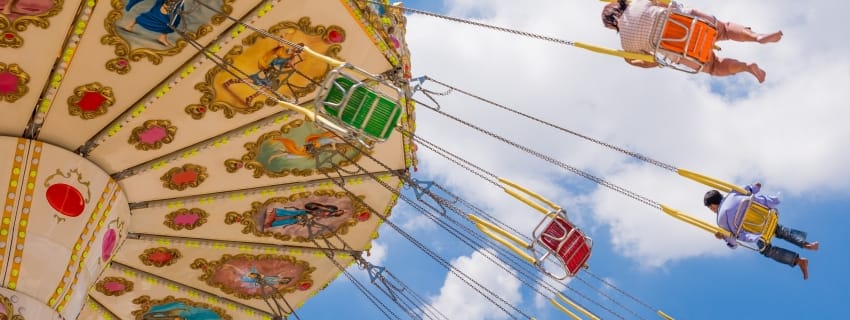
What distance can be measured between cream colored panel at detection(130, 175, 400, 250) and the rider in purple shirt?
4.93 m

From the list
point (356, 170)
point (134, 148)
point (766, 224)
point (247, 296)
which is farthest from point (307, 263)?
point (766, 224)

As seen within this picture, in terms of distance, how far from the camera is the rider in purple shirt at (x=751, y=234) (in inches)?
348

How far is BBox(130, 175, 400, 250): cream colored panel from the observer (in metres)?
12.3

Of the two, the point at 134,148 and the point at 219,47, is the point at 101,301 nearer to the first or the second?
the point at 134,148

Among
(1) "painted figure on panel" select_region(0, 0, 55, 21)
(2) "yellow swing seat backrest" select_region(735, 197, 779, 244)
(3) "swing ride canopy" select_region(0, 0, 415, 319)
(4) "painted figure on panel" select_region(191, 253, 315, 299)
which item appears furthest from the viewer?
(4) "painted figure on panel" select_region(191, 253, 315, 299)

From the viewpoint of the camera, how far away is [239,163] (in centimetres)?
1195

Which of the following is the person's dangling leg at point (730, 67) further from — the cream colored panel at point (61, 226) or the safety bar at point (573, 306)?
the cream colored panel at point (61, 226)

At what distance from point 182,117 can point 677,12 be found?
19.0 ft

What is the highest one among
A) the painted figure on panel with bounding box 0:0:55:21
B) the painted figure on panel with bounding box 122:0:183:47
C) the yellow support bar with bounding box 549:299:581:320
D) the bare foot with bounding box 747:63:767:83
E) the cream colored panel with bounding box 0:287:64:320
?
the bare foot with bounding box 747:63:767:83

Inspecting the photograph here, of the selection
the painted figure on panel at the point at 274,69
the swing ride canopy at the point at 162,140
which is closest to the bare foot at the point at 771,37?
the swing ride canopy at the point at 162,140

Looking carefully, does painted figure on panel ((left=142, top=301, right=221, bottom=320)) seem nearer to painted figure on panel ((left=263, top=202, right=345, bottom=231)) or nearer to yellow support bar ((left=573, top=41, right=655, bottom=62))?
painted figure on panel ((left=263, top=202, right=345, bottom=231))

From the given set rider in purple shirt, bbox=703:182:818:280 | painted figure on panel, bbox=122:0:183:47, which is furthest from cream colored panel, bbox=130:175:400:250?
rider in purple shirt, bbox=703:182:818:280

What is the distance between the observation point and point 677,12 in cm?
780

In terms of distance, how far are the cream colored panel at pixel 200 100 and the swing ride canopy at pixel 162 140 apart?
18mm
